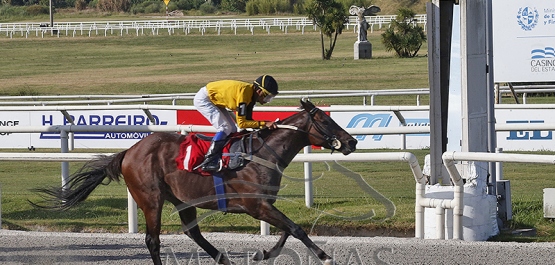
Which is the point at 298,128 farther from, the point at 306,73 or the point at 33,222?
the point at 306,73

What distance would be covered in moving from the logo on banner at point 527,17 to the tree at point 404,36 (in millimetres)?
18639

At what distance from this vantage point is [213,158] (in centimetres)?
640

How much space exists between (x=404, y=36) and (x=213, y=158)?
92.8 feet

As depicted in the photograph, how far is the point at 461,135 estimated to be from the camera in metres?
7.71

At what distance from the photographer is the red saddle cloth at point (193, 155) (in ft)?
21.2

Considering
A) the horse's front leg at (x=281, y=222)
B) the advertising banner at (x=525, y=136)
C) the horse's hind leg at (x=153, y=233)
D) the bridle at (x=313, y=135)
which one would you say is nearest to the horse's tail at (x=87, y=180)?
the horse's hind leg at (x=153, y=233)

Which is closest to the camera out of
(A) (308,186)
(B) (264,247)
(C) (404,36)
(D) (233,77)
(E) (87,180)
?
(E) (87,180)

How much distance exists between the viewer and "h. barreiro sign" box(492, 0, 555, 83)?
44.4 feet

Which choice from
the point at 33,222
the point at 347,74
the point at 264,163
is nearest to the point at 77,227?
the point at 33,222

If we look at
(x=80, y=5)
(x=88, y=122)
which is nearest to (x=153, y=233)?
(x=88, y=122)

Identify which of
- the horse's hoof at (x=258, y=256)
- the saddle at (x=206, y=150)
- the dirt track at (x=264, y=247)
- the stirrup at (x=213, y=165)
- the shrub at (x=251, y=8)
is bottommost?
the dirt track at (x=264, y=247)

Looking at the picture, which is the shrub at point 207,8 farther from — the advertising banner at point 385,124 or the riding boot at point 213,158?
the riding boot at point 213,158

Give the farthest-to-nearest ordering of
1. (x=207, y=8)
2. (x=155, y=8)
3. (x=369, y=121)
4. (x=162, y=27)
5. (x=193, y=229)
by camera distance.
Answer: (x=155, y=8), (x=207, y=8), (x=162, y=27), (x=369, y=121), (x=193, y=229)

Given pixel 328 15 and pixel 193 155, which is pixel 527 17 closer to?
pixel 193 155
